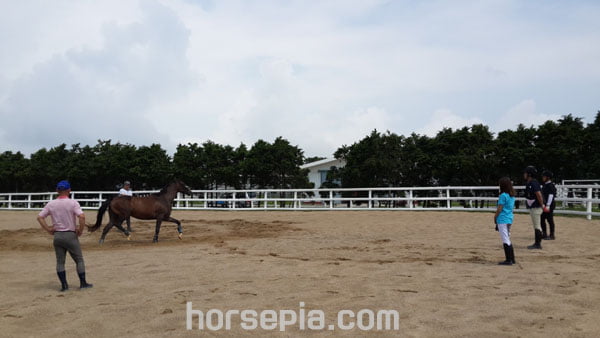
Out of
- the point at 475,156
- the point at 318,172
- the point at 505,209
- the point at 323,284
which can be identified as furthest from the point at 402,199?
the point at 318,172

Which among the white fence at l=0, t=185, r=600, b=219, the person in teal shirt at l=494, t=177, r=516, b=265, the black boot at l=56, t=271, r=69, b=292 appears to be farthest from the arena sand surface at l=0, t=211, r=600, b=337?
the white fence at l=0, t=185, r=600, b=219

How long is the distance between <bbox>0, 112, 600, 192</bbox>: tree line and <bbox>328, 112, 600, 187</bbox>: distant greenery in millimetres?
59

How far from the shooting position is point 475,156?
92.3 feet

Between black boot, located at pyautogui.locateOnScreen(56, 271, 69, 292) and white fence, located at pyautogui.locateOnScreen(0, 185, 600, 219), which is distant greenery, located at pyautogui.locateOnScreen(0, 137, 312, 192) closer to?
white fence, located at pyautogui.locateOnScreen(0, 185, 600, 219)

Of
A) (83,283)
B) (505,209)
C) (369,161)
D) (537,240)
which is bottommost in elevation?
(83,283)

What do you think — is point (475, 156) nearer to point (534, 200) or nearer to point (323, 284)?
point (534, 200)

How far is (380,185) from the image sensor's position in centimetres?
2975

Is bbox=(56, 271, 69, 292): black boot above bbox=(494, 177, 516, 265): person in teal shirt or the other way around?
the other way around

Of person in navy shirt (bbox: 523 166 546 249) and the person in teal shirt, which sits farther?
person in navy shirt (bbox: 523 166 546 249)

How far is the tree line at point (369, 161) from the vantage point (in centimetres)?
2838

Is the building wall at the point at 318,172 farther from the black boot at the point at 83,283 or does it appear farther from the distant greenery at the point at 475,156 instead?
the black boot at the point at 83,283

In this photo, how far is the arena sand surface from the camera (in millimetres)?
4562

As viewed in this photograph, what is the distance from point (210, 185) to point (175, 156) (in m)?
3.72

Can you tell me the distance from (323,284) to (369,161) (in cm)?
2278
